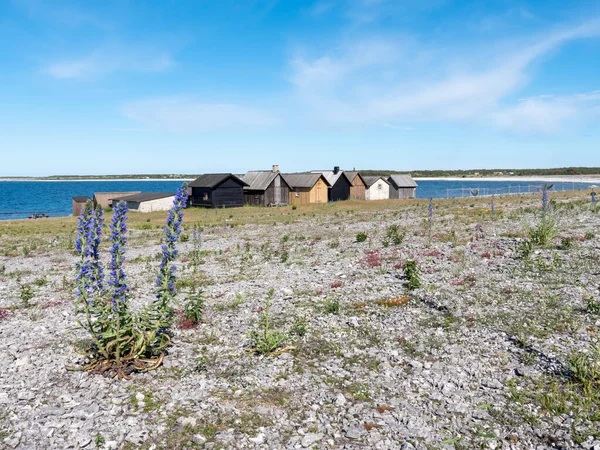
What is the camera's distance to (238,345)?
9.59 m

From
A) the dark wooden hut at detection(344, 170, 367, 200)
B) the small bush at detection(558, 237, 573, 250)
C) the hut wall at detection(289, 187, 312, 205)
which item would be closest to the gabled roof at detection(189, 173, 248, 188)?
the hut wall at detection(289, 187, 312, 205)

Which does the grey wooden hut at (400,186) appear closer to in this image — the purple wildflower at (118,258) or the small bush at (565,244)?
the small bush at (565,244)

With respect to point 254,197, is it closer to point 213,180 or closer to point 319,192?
point 213,180

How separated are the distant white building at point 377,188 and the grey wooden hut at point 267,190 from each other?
1918cm

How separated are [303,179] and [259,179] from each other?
7.85 m

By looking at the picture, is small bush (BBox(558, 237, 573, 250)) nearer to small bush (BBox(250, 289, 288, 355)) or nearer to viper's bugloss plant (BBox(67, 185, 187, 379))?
small bush (BBox(250, 289, 288, 355))

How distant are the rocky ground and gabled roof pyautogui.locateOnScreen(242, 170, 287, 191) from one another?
5436 centimetres

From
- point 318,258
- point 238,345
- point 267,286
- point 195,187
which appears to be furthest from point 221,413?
point 195,187

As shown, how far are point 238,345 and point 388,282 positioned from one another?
6558 mm

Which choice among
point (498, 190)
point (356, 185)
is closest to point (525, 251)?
point (356, 185)

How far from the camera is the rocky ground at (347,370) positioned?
247 inches

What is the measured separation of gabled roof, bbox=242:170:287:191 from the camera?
6962cm

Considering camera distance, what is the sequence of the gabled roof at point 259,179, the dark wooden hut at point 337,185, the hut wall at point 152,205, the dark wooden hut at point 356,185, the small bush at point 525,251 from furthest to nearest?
the dark wooden hut at point 356,185
the dark wooden hut at point 337,185
the gabled roof at point 259,179
the hut wall at point 152,205
the small bush at point 525,251

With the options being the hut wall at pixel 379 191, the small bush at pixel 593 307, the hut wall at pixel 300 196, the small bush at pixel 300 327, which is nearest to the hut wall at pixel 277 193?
the hut wall at pixel 300 196
